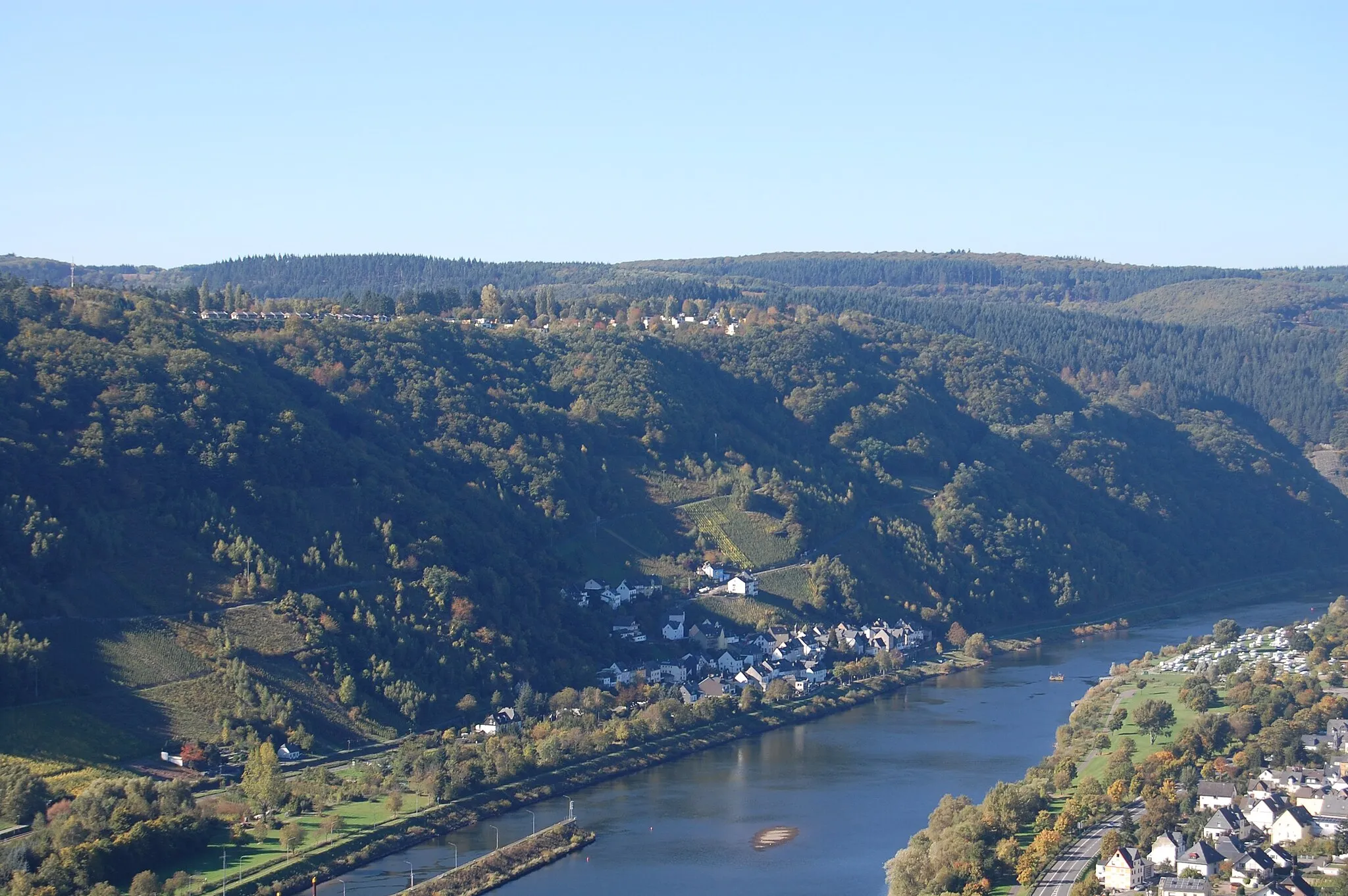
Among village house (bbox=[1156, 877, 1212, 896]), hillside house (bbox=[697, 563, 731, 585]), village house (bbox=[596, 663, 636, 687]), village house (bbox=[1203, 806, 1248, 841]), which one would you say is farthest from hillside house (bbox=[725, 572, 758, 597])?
village house (bbox=[1156, 877, 1212, 896])

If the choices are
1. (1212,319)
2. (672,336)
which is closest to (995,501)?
(672,336)

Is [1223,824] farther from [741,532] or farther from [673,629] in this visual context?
[741,532]

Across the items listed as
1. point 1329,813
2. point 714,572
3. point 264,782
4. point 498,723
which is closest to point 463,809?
point 264,782

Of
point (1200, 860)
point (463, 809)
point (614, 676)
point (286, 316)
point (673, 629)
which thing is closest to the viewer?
point (1200, 860)

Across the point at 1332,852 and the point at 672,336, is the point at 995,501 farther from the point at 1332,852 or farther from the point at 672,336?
the point at 1332,852

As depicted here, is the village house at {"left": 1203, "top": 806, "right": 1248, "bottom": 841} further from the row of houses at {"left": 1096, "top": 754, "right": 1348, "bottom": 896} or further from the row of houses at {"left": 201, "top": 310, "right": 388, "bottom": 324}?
the row of houses at {"left": 201, "top": 310, "right": 388, "bottom": 324}

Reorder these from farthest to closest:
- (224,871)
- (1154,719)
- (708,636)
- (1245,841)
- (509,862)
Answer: (708,636)
(1154,719)
(509,862)
(224,871)
(1245,841)
